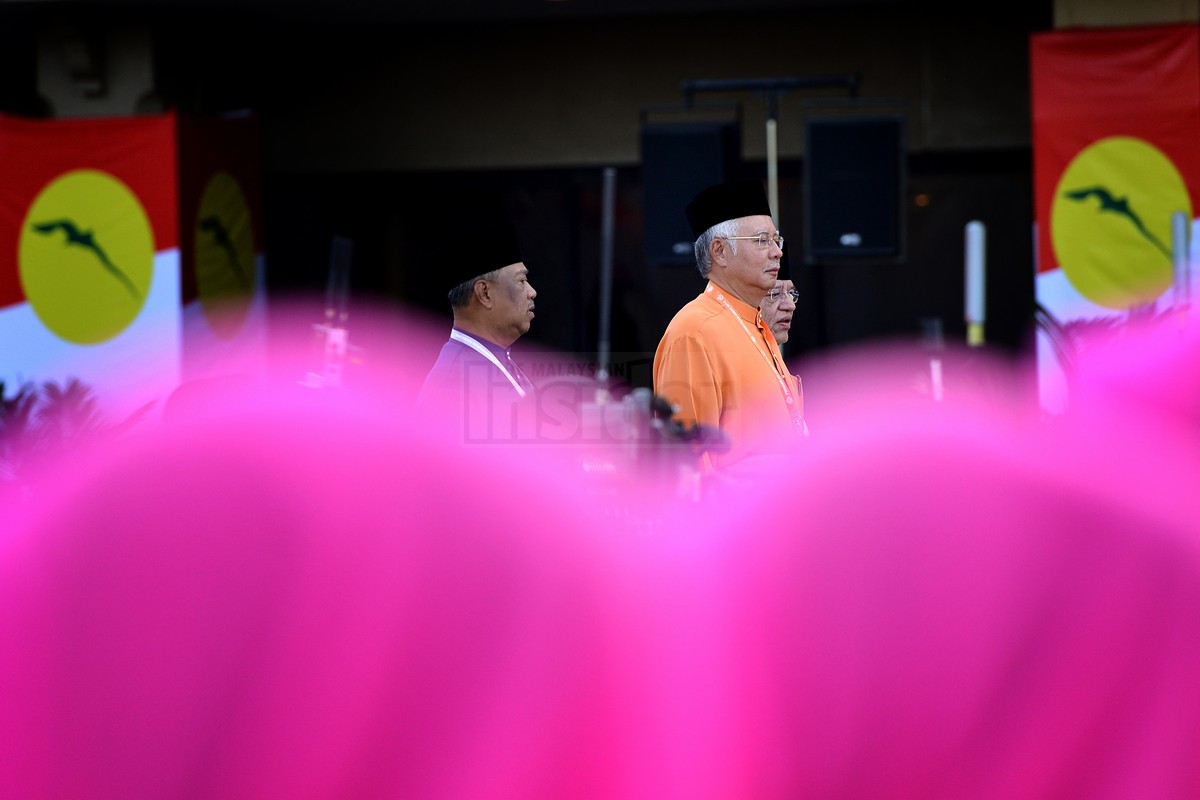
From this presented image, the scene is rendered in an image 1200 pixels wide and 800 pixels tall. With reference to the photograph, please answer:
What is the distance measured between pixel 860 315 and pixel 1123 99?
6.94 feet

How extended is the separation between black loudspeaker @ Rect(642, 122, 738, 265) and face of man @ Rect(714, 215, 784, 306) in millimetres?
3559

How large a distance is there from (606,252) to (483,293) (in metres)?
5.56

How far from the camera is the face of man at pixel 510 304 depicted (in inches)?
113

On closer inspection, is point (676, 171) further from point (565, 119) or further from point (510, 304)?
point (510, 304)

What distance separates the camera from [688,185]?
6.50m

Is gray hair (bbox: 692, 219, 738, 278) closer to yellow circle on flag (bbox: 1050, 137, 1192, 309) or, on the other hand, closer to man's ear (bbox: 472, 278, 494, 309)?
man's ear (bbox: 472, 278, 494, 309)

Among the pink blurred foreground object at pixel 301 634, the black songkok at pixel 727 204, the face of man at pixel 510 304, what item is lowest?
the pink blurred foreground object at pixel 301 634

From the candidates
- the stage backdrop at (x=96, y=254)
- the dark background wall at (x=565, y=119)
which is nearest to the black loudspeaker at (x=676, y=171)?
the dark background wall at (x=565, y=119)

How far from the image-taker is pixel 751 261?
2887mm

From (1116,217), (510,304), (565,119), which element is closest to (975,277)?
(510,304)

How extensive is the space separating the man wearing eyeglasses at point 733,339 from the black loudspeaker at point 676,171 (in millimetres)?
3525

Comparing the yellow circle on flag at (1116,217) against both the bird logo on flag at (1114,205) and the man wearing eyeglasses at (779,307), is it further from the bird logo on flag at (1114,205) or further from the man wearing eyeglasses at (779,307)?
the man wearing eyeglasses at (779,307)

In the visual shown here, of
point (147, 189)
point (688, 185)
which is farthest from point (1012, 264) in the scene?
point (147, 189)

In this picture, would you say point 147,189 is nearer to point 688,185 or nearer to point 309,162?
point 309,162
